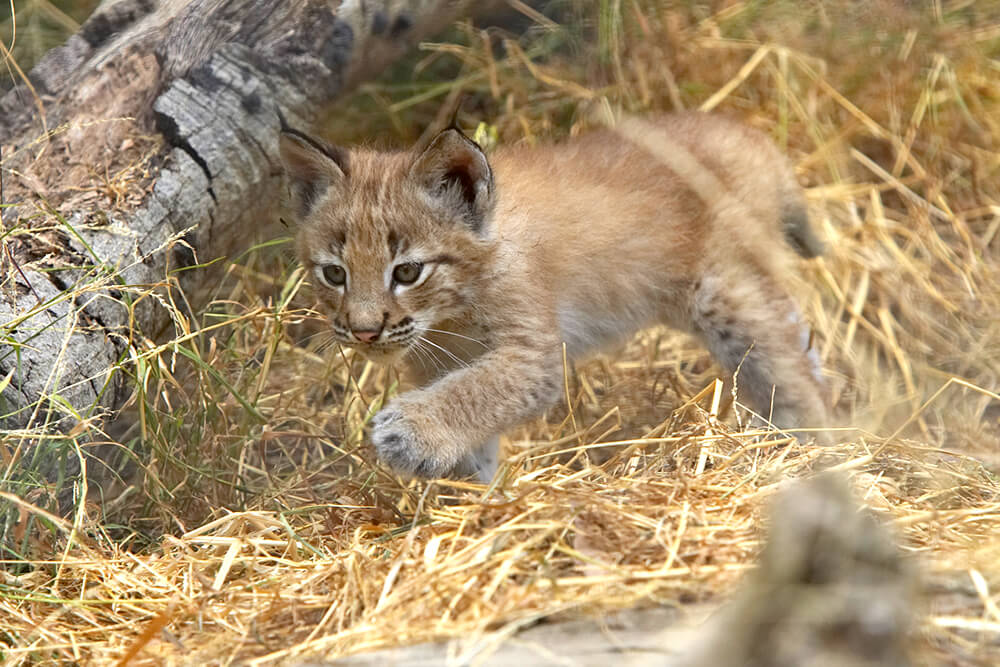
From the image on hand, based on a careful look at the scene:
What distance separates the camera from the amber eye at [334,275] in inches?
145

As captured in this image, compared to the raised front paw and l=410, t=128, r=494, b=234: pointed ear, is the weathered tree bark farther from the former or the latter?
l=410, t=128, r=494, b=234: pointed ear

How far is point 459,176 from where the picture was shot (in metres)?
3.71

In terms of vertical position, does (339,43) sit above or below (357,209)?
above

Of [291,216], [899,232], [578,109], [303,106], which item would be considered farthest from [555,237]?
[899,232]

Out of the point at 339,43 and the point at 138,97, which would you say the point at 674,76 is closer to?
the point at 339,43

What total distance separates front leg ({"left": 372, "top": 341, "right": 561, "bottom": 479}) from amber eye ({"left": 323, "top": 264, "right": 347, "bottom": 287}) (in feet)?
1.55

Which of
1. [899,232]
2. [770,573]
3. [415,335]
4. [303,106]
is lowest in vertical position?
[899,232]

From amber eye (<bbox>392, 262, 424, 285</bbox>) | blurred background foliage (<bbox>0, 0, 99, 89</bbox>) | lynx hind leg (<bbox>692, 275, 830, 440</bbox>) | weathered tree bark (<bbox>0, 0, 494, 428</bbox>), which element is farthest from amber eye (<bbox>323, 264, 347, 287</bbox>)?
blurred background foliage (<bbox>0, 0, 99, 89</bbox>)

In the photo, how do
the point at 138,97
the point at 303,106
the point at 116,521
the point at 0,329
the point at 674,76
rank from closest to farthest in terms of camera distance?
the point at 0,329 < the point at 116,521 < the point at 138,97 < the point at 303,106 < the point at 674,76

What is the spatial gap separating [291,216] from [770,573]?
2776 millimetres

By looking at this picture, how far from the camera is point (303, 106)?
4609 millimetres

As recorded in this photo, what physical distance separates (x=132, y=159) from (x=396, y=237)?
4.12 feet

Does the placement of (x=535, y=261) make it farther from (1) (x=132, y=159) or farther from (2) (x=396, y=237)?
(1) (x=132, y=159)

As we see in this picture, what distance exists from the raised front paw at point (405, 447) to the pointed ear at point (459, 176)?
0.77m
